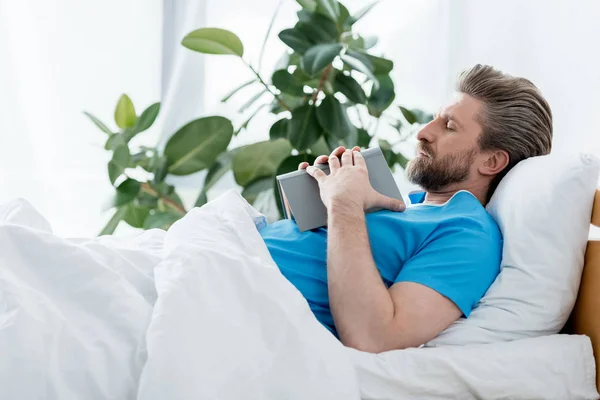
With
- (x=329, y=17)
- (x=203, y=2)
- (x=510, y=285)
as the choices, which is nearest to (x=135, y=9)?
(x=203, y=2)

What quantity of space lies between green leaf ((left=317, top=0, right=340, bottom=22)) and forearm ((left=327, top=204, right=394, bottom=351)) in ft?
4.08

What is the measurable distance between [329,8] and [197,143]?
636 mm

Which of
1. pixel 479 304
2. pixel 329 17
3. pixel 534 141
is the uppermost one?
pixel 329 17

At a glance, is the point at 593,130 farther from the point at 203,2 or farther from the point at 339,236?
the point at 203,2

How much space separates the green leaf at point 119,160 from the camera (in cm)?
241

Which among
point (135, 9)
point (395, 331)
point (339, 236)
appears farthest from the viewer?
point (135, 9)

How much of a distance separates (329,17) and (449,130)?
0.98 meters

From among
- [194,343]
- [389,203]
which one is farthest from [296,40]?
[194,343]

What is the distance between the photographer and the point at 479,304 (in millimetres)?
1268

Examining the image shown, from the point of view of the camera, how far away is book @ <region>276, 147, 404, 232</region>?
144 centimetres

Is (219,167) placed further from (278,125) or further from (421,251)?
(421,251)

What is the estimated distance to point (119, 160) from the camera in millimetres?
2412

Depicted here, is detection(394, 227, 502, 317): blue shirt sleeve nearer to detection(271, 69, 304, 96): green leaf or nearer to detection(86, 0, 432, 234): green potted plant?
detection(86, 0, 432, 234): green potted plant

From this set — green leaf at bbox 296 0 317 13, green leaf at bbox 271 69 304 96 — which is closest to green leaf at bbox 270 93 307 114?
green leaf at bbox 271 69 304 96
